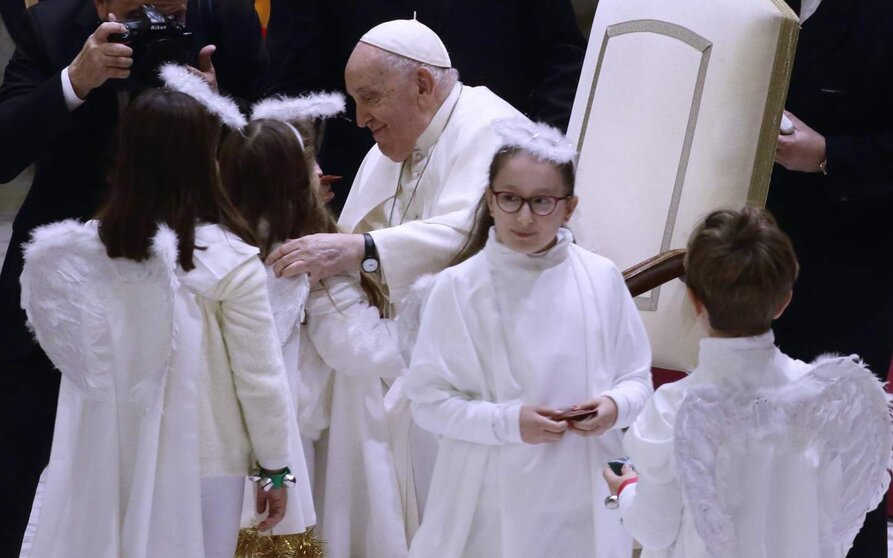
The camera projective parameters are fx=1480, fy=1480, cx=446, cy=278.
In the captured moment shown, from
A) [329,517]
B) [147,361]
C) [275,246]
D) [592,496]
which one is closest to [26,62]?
[275,246]

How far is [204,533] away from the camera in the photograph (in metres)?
3.53

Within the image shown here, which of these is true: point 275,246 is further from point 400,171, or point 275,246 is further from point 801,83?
point 801,83

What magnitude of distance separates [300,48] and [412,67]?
3.31 ft

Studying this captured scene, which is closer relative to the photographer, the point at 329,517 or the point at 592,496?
the point at 592,496

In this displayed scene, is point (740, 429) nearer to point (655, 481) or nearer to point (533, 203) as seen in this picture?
point (655, 481)

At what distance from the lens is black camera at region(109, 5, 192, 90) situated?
12.8 ft

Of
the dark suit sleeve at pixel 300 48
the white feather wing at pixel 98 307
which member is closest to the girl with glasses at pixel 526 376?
the white feather wing at pixel 98 307

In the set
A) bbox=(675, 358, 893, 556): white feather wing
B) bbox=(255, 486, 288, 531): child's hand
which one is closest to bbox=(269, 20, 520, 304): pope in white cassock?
bbox=(255, 486, 288, 531): child's hand

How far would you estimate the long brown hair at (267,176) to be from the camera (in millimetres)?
3841

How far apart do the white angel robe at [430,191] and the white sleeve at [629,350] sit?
876 mm

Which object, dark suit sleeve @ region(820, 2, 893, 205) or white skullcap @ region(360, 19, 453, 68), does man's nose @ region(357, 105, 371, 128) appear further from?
dark suit sleeve @ region(820, 2, 893, 205)

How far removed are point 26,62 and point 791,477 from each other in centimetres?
253

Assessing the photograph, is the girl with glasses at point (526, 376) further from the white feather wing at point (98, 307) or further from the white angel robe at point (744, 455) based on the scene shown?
the white feather wing at point (98, 307)

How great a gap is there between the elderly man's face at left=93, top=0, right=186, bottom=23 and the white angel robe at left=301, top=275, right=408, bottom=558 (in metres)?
0.91
